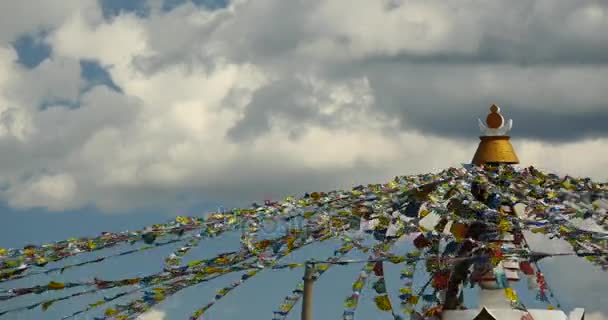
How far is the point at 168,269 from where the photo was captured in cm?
2244

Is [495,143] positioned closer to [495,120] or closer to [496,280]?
[495,120]

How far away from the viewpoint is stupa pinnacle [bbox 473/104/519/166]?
86.3 ft

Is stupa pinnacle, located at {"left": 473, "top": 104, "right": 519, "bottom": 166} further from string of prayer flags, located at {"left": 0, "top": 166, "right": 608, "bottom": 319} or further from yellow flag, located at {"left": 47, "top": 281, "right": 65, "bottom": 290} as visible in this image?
yellow flag, located at {"left": 47, "top": 281, "right": 65, "bottom": 290}

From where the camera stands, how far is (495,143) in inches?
1048

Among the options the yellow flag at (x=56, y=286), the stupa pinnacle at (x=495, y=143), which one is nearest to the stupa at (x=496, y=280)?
the stupa pinnacle at (x=495, y=143)

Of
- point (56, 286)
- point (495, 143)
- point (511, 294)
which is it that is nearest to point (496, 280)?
point (511, 294)

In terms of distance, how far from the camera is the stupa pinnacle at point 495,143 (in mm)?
26312

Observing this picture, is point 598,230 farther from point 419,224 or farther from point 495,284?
point 495,284

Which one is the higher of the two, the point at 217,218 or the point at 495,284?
the point at 217,218

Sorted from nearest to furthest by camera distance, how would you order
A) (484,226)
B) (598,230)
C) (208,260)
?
(598,230)
(208,260)
(484,226)

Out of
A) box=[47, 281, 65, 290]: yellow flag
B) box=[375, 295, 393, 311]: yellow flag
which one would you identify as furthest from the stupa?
box=[47, 281, 65, 290]: yellow flag

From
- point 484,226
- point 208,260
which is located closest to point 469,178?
point 484,226

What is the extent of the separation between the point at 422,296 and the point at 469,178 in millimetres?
3090

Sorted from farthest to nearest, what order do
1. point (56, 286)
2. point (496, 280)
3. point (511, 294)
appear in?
point (496, 280), point (511, 294), point (56, 286)
